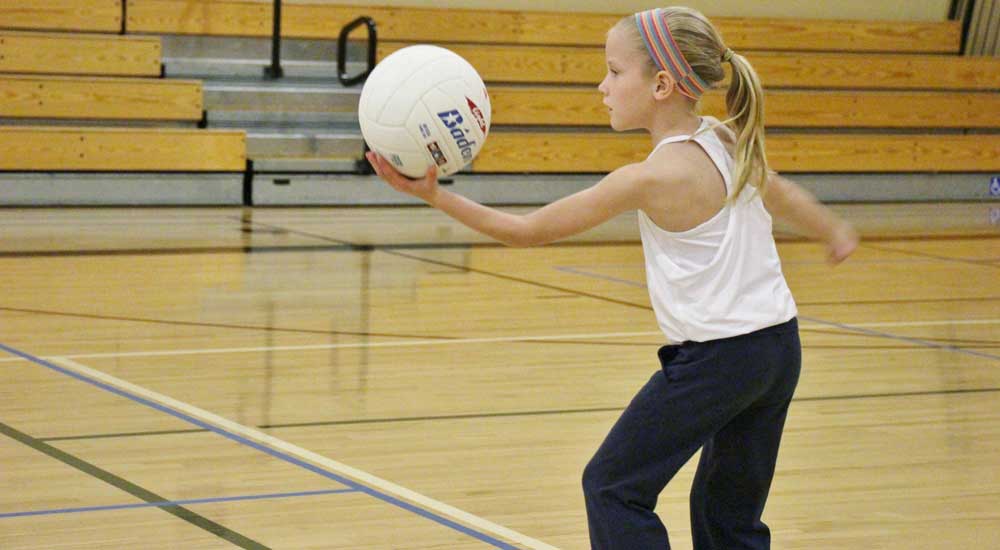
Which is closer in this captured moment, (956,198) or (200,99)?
(200,99)

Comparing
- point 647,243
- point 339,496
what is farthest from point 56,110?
point 647,243

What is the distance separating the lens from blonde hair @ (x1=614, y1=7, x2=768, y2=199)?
2.26m

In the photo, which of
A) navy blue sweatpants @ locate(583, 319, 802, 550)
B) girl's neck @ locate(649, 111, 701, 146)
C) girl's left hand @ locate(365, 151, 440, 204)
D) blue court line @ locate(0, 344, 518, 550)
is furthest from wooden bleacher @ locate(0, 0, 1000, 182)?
navy blue sweatpants @ locate(583, 319, 802, 550)

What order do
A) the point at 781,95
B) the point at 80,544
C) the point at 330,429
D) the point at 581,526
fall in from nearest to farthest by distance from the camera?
1. the point at 80,544
2. the point at 581,526
3. the point at 330,429
4. the point at 781,95

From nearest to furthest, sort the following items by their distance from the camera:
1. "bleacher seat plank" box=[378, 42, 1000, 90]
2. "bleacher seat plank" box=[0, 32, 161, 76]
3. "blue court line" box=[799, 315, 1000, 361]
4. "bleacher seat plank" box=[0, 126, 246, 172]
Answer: "blue court line" box=[799, 315, 1000, 361], "bleacher seat plank" box=[0, 126, 246, 172], "bleacher seat plank" box=[0, 32, 161, 76], "bleacher seat plank" box=[378, 42, 1000, 90]

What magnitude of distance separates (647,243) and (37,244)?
5874mm

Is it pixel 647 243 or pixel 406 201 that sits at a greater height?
pixel 647 243

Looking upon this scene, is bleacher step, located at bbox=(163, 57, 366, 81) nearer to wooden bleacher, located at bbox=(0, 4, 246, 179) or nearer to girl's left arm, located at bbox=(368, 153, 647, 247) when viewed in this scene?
wooden bleacher, located at bbox=(0, 4, 246, 179)

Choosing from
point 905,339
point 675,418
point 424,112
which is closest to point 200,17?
point 905,339

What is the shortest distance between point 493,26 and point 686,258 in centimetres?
888

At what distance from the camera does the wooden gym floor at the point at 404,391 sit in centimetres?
321

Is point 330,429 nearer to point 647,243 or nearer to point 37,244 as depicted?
point 647,243

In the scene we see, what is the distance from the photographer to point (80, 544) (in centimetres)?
293

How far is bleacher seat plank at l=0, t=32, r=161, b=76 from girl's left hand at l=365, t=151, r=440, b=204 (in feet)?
25.6
